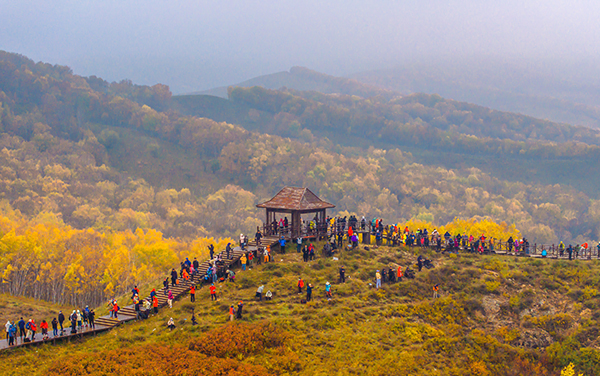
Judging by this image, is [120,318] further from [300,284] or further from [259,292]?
[300,284]

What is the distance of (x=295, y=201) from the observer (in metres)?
42.9

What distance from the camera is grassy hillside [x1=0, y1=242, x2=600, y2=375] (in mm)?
26281

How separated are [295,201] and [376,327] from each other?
15.5 m

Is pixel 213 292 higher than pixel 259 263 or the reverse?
the reverse

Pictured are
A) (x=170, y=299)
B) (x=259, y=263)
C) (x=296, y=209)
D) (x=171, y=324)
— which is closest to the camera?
(x=171, y=324)

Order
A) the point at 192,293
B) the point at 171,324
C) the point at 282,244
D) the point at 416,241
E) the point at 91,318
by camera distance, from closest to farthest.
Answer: the point at 171,324
the point at 91,318
the point at 192,293
the point at 282,244
the point at 416,241

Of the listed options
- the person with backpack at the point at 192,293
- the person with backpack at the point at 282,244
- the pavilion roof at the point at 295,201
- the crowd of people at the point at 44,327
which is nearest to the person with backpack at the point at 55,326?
the crowd of people at the point at 44,327

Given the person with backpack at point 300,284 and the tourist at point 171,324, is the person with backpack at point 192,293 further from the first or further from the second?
the person with backpack at point 300,284

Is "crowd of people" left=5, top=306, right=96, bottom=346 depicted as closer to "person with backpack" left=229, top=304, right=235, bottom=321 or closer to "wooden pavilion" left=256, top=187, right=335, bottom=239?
"person with backpack" left=229, top=304, right=235, bottom=321

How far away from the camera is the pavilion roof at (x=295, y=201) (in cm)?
4198

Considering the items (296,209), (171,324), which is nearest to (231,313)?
(171,324)

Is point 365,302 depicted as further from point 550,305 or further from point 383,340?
point 550,305

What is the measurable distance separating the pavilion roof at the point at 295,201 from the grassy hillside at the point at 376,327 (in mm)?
4932

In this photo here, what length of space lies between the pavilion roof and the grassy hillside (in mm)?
4932
